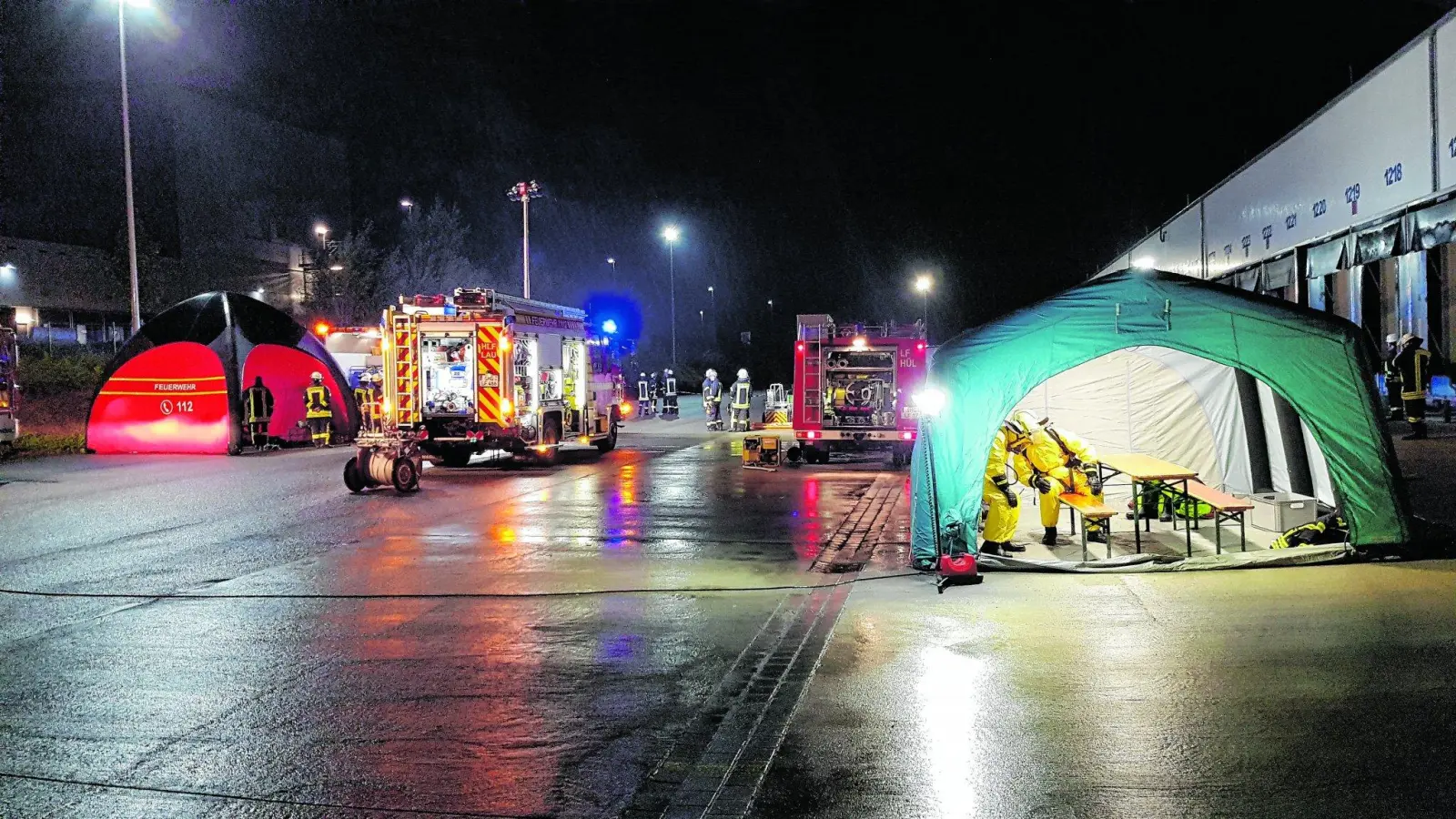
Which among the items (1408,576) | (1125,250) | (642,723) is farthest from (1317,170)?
(1125,250)

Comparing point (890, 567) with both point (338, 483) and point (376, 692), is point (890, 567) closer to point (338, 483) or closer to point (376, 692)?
point (376, 692)

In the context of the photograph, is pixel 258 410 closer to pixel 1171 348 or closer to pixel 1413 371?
pixel 1171 348

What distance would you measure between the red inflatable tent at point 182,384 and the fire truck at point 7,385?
253 cm

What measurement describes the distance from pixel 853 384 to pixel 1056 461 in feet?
38.0

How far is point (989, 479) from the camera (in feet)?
31.1

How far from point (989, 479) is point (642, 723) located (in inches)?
194

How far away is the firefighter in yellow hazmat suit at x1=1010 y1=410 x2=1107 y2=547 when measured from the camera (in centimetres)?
978

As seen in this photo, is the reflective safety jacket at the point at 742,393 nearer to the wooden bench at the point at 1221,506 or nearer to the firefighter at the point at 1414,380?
the firefighter at the point at 1414,380

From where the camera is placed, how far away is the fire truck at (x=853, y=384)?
65.9 feet

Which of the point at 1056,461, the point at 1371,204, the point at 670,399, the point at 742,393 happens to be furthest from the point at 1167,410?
the point at 670,399

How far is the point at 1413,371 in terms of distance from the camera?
687 inches

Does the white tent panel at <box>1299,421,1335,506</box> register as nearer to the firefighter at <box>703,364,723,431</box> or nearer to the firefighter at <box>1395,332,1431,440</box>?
the firefighter at <box>1395,332,1431,440</box>

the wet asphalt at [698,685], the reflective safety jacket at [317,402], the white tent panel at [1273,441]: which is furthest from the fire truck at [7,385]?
the white tent panel at [1273,441]

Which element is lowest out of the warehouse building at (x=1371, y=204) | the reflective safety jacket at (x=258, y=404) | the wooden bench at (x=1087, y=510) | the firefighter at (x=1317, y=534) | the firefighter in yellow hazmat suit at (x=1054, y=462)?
the firefighter at (x=1317, y=534)
